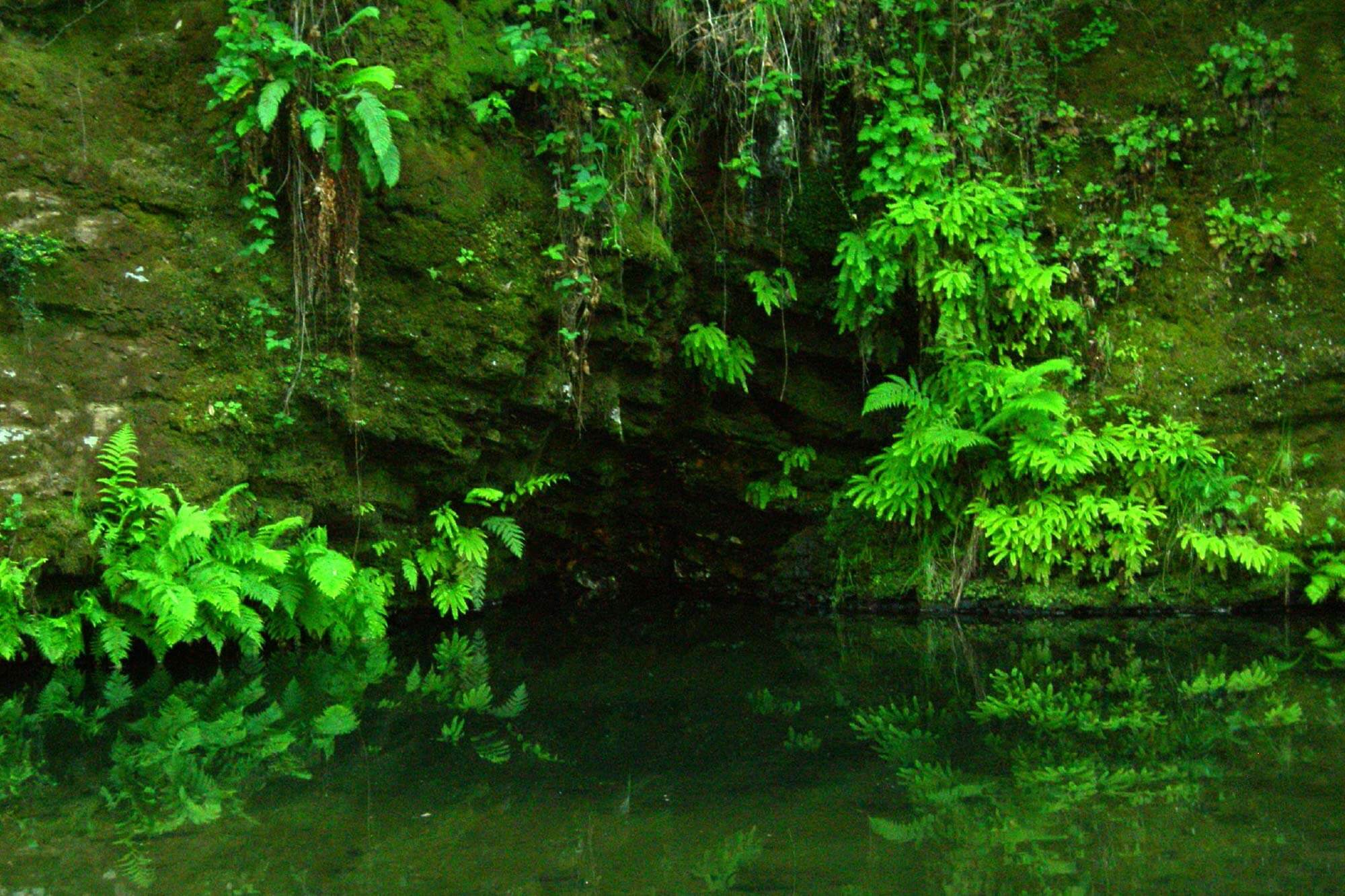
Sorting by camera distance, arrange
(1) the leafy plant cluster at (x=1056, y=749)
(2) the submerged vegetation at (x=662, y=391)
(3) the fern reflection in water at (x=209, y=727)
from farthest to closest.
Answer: (2) the submerged vegetation at (x=662, y=391), (3) the fern reflection in water at (x=209, y=727), (1) the leafy plant cluster at (x=1056, y=749)

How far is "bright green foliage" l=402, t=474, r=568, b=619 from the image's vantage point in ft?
28.4

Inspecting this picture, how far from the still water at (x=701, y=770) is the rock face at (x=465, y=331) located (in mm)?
1467

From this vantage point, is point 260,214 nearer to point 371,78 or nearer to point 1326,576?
point 371,78

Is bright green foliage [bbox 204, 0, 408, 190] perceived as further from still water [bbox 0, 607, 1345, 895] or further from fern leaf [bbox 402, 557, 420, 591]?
still water [bbox 0, 607, 1345, 895]

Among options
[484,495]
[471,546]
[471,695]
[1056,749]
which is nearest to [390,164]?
[484,495]

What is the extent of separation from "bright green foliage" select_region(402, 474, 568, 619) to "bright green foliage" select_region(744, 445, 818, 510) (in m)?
1.89

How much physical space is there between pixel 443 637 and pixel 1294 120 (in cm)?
776

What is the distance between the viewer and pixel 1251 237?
9.20m

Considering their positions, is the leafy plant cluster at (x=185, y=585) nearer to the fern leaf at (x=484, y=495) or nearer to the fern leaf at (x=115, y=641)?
the fern leaf at (x=115, y=641)

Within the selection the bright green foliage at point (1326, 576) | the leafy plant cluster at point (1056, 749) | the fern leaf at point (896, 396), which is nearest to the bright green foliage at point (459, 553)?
the fern leaf at point (896, 396)

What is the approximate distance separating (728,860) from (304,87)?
220 inches

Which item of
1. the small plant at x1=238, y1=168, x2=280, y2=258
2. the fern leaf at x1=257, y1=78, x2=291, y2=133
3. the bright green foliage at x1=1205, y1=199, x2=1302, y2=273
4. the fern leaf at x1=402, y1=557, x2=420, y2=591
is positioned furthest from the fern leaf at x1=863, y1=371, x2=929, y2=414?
the fern leaf at x1=257, y1=78, x2=291, y2=133

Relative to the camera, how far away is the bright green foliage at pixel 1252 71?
9469 millimetres

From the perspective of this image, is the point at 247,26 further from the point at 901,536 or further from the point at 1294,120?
the point at 1294,120
